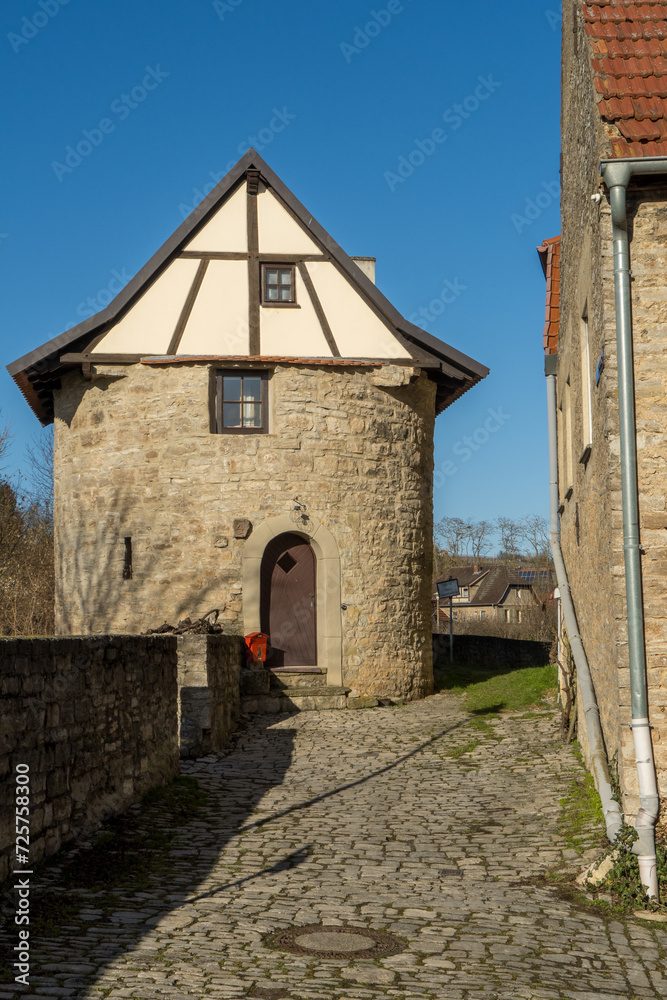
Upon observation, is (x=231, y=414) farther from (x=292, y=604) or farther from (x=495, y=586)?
(x=495, y=586)

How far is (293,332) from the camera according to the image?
45.5ft

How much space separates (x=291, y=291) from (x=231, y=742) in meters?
6.79

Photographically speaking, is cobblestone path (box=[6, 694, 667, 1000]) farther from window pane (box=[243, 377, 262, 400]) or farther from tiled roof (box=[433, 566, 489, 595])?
tiled roof (box=[433, 566, 489, 595])

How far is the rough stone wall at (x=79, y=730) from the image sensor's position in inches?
200

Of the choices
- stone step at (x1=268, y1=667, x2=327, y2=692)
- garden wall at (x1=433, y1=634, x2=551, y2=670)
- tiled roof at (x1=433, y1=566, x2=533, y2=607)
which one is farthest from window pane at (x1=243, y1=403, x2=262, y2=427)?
tiled roof at (x1=433, y1=566, x2=533, y2=607)

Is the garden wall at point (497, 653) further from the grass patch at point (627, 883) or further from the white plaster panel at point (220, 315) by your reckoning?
the grass patch at point (627, 883)

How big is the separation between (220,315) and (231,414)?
148cm

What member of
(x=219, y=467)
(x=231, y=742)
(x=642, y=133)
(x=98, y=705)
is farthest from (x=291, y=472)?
(x=642, y=133)

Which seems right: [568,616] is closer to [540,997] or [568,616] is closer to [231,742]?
[231,742]

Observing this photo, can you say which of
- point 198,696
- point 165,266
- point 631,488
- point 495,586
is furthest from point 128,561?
point 495,586

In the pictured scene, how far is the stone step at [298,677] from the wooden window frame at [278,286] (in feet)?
17.3

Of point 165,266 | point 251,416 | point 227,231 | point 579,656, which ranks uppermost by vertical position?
point 227,231

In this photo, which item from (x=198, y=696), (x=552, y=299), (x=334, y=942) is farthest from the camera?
(x=552, y=299)

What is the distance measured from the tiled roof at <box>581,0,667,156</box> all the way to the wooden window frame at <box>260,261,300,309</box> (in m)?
7.79
